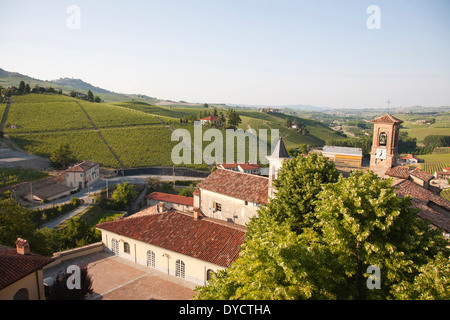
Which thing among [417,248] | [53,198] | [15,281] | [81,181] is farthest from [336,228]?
[81,181]

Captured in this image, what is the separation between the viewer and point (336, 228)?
14195 mm

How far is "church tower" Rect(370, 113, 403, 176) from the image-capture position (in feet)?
A: 109

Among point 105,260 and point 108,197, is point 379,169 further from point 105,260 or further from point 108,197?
point 108,197

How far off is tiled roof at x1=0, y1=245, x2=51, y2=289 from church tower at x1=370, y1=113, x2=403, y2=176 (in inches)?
1343

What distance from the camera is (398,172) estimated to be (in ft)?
108

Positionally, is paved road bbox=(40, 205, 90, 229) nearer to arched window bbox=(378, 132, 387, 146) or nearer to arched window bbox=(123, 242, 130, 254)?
arched window bbox=(123, 242, 130, 254)

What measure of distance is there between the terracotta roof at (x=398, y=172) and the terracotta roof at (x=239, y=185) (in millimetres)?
14649

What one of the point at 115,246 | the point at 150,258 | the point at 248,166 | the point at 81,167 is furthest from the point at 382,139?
the point at 81,167

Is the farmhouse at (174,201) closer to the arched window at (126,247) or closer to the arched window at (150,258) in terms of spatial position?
the arched window at (126,247)

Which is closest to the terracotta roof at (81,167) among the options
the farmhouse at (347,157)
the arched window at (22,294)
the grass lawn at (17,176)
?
the grass lawn at (17,176)

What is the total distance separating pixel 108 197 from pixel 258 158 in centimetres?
4847

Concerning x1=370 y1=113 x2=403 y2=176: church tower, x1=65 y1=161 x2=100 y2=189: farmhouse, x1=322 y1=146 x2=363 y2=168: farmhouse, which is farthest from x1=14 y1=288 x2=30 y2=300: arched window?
x1=322 y1=146 x2=363 y2=168: farmhouse

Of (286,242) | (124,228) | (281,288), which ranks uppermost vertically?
(286,242)
